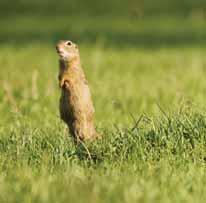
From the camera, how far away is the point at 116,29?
67.5ft

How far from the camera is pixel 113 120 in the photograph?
8.64 m

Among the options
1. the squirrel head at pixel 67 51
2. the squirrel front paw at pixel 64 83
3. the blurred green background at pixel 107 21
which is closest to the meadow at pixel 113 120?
the blurred green background at pixel 107 21

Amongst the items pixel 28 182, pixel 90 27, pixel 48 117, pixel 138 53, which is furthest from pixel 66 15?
pixel 28 182

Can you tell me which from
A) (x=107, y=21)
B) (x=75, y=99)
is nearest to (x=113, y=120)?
(x=75, y=99)

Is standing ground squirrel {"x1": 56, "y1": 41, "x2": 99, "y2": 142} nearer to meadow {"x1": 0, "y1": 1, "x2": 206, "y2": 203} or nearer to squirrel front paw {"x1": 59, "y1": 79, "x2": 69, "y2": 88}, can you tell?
squirrel front paw {"x1": 59, "y1": 79, "x2": 69, "y2": 88}

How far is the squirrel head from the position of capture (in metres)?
6.44

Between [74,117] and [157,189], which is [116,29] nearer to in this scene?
[74,117]

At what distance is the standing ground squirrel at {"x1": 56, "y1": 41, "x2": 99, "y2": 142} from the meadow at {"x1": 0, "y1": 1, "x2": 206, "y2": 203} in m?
0.14

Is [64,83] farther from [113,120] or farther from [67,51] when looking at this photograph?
[113,120]

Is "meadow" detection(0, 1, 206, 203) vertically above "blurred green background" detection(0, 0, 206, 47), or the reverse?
"blurred green background" detection(0, 0, 206, 47)

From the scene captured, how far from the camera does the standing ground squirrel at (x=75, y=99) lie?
6.54 metres

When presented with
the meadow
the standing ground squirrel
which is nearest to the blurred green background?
the meadow

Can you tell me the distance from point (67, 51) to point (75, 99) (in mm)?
371

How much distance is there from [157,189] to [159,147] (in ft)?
3.31
